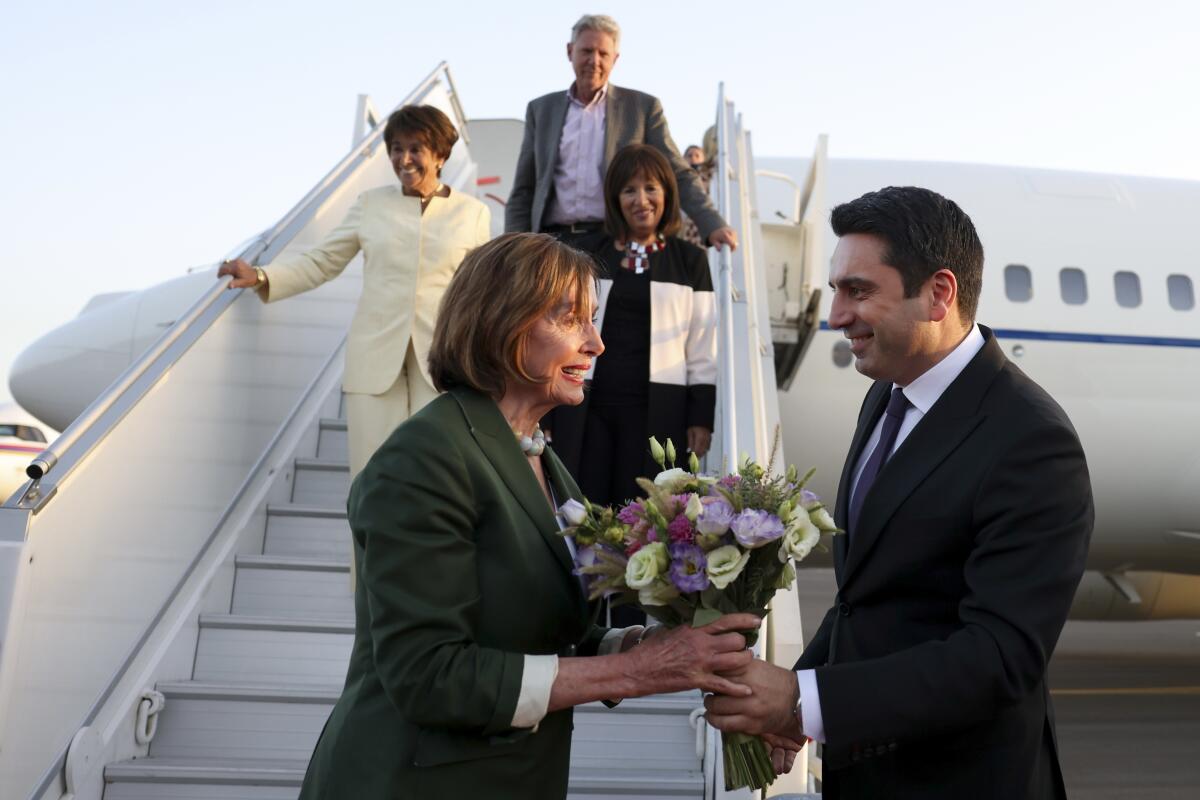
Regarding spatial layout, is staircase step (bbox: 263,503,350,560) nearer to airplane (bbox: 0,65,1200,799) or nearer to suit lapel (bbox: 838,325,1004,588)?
airplane (bbox: 0,65,1200,799)

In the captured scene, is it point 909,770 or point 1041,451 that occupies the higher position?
point 1041,451

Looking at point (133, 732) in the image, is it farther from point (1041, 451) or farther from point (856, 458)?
point (1041, 451)

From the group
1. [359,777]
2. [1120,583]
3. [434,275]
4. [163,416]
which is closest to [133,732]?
[163,416]

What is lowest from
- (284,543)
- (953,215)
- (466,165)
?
(284,543)

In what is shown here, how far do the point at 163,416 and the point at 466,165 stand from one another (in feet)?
16.2

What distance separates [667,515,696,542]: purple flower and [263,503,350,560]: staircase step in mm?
2883

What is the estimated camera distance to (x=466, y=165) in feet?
26.5

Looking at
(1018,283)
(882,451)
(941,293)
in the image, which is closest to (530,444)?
(882,451)

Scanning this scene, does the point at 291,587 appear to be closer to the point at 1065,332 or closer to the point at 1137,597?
the point at 1065,332

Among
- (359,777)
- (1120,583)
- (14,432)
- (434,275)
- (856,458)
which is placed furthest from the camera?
(14,432)

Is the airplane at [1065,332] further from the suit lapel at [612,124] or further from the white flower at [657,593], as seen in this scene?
the white flower at [657,593]

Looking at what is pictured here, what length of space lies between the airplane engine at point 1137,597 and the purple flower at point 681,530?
8.71 metres

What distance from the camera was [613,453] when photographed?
378 centimetres

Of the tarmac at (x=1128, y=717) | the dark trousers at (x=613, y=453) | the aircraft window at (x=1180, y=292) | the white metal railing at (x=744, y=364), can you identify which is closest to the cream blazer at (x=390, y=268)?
the dark trousers at (x=613, y=453)
